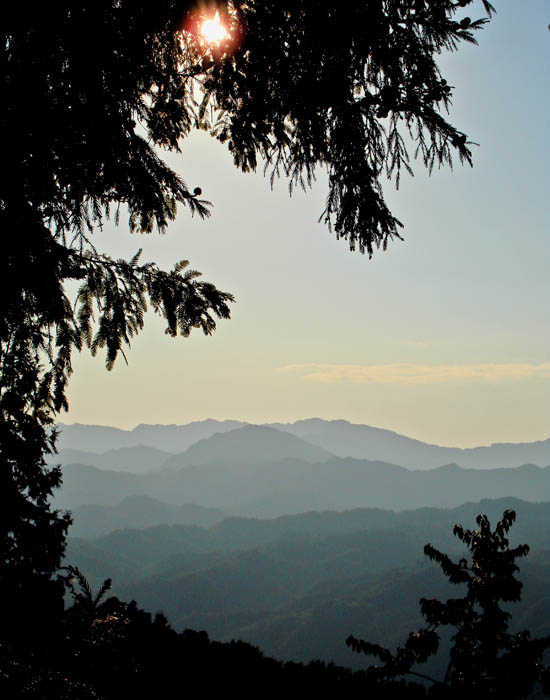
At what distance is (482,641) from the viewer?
6.87m

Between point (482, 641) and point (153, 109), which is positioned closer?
point (153, 109)

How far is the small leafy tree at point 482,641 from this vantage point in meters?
6.47

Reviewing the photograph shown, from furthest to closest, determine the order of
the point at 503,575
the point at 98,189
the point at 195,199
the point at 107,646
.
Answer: the point at 503,575 < the point at 195,199 < the point at 98,189 < the point at 107,646

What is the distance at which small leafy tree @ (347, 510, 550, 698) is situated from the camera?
6467 millimetres

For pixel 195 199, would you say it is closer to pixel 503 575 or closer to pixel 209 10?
pixel 209 10

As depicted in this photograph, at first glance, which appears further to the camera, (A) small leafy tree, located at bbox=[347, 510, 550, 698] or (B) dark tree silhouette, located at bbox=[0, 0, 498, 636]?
(A) small leafy tree, located at bbox=[347, 510, 550, 698]

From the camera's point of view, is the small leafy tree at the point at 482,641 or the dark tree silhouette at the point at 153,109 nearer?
the dark tree silhouette at the point at 153,109

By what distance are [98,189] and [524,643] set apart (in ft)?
26.4

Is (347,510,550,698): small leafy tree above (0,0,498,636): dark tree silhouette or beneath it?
beneath

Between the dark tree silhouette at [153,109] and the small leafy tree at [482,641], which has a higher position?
the dark tree silhouette at [153,109]

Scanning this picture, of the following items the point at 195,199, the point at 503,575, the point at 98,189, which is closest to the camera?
the point at 98,189

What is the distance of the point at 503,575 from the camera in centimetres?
764

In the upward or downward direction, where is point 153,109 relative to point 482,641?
upward

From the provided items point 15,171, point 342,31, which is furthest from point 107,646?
point 342,31
